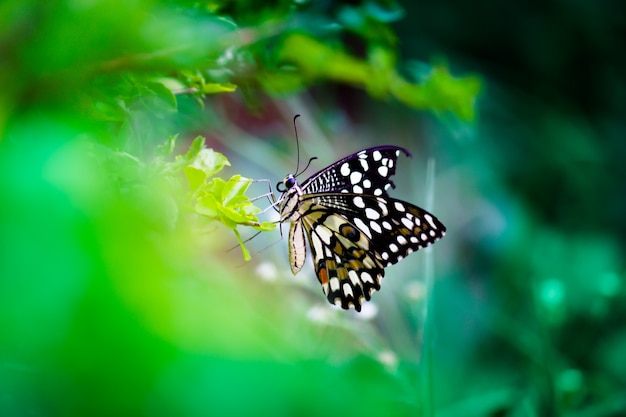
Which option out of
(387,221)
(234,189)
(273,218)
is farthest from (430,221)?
(234,189)

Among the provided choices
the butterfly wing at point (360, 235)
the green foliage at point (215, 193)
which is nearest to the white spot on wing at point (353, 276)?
the butterfly wing at point (360, 235)

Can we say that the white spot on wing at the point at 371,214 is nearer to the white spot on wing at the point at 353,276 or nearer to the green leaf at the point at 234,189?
the white spot on wing at the point at 353,276

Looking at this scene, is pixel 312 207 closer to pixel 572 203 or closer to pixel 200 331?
pixel 200 331

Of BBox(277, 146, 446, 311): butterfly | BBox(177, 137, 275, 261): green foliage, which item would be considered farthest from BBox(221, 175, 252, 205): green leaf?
BBox(277, 146, 446, 311): butterfly

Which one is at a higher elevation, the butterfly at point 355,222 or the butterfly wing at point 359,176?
the butterfly wing at point 359,176

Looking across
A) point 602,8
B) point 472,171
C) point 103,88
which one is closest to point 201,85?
point 103,88

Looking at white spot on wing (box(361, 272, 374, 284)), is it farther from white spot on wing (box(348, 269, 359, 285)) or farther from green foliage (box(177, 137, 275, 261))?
green foliage (box(177, 137, 275, 261))
